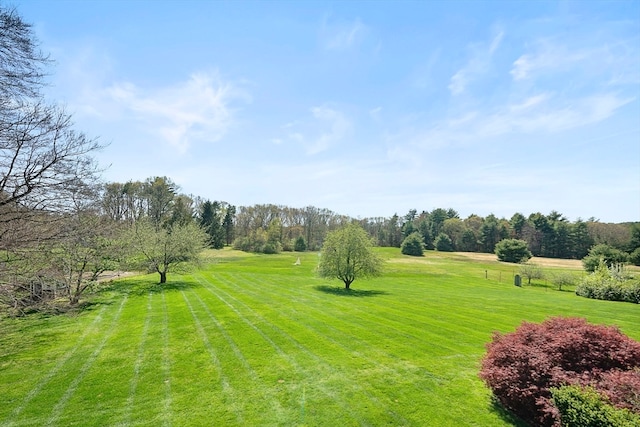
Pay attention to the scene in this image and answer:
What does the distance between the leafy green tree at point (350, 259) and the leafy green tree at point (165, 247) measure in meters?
11.5

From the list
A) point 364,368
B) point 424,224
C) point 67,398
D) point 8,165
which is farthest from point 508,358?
point 424,224

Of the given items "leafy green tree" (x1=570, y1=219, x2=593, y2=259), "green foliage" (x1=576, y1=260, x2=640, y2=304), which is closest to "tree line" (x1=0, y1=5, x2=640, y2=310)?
"leafy green tree" (x1=570, y1=219, x2=593, y2=259)

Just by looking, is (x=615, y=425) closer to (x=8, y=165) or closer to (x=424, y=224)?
(x=8, y=165)

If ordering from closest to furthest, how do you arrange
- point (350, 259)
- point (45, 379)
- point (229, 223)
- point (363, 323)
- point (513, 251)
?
point (45, 379), point (363, 323), point (350, 259), point (513, 251), point (229, 223)

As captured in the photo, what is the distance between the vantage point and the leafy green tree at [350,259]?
2825 cm

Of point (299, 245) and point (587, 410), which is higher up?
point (299, 245)

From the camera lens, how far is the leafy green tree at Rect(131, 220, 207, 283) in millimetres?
25370

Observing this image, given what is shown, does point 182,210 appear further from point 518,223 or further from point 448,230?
point 518,223

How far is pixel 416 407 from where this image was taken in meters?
7.05

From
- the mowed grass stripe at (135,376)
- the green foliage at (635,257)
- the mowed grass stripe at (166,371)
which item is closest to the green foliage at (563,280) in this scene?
the green foliage at (635,257)

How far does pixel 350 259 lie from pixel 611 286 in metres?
25.2

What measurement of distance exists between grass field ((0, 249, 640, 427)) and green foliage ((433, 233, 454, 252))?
75.6 m

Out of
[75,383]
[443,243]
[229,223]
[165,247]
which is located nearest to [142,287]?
[165,247]

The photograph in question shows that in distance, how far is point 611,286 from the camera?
29922 mm
